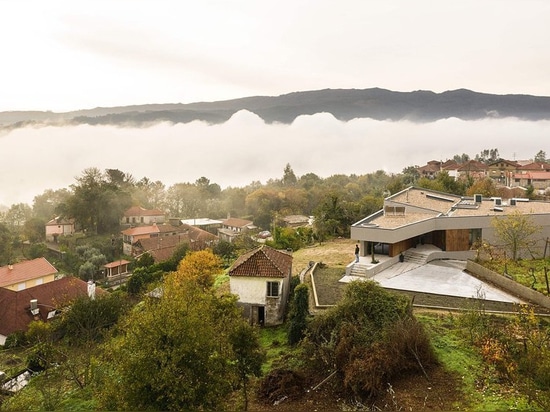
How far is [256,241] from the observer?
4084 centimetres

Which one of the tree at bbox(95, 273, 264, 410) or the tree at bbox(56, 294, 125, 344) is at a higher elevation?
the tree at bbox(95, 273, 264, 410)

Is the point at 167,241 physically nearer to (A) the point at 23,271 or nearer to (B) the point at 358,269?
(A) the point at 23,271

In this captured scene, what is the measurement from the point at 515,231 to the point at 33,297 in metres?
32.1

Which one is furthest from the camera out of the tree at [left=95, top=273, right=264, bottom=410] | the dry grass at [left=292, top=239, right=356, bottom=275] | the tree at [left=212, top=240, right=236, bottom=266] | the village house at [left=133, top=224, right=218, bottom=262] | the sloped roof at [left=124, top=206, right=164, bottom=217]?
the sloped roof at [left=124, top=206, right=164, bottom=217]

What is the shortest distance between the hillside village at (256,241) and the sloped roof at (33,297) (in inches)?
3.8

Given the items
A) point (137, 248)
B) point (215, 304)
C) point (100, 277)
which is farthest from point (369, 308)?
point (137, 248)

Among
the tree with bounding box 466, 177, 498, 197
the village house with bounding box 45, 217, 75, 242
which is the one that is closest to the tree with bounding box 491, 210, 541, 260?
the tree with bounding box 466, 177, 498, 197

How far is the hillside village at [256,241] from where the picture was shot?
18.3 metres

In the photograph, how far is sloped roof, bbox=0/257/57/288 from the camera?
3962cm

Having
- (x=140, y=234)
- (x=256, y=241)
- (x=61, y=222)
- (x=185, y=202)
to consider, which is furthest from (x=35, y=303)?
(x=185, y=202)

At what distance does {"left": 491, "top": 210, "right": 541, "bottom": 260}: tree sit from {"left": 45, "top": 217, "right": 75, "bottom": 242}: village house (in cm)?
5999

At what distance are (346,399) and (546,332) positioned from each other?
6679 millimetres

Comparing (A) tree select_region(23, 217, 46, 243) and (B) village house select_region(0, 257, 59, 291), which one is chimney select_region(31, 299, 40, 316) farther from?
(A) tree select_region(23, 217, 46, 243)

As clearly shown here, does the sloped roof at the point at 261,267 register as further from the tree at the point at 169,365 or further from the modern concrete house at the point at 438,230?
the tree at the point at 169,365
